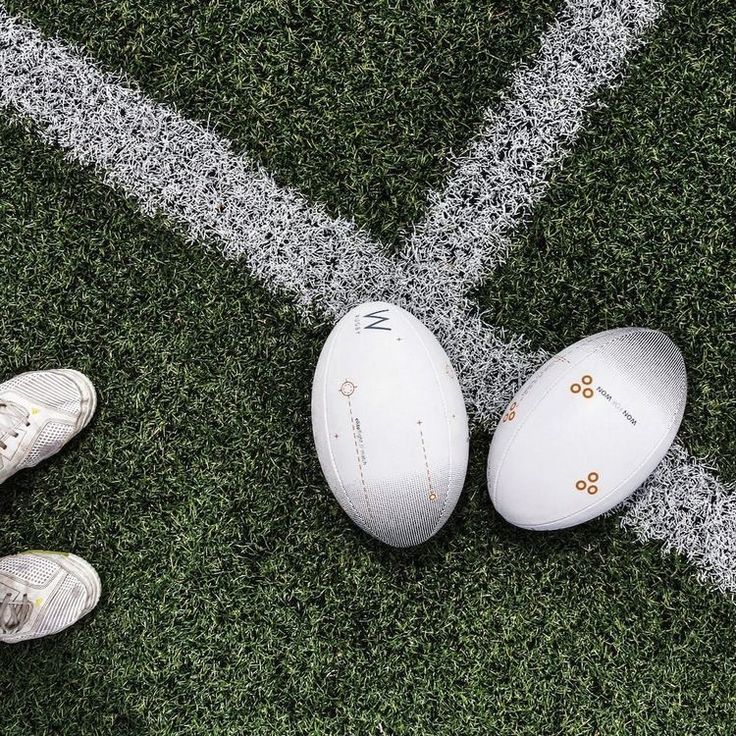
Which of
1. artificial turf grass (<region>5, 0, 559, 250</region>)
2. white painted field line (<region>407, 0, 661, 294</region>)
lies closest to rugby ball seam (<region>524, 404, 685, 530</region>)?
white painted field line (<region>407, 0, 661, 294</region>)

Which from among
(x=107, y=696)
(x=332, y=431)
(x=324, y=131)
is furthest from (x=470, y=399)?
(x=107, y=696)

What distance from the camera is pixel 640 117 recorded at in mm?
1782

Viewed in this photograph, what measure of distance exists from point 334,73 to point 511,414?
1.05 m

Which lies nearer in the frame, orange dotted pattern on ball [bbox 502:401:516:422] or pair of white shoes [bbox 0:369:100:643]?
orange dotted pattern on ball [bbox 502:401:516:422]

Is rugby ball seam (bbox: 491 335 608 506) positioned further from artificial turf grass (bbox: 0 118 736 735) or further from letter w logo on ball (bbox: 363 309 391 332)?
letter w logo on ball (bbox: 363 309 391 332)

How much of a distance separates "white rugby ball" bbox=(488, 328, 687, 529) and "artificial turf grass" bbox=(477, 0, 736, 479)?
0.61 feet

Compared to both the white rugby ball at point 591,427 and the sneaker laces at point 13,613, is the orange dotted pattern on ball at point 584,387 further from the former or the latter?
the sneaker laces at point 13,613

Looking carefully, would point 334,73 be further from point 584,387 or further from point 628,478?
point 628,478

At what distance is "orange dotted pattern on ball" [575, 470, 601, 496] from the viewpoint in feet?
5.18

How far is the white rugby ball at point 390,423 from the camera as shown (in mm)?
1565

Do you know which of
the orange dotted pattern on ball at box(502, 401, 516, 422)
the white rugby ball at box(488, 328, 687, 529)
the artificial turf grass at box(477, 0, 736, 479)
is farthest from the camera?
the artificial turf grass at box(477, 0, 736, 479)

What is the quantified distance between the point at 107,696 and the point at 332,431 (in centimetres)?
105

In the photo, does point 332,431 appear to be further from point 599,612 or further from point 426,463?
point 599,612

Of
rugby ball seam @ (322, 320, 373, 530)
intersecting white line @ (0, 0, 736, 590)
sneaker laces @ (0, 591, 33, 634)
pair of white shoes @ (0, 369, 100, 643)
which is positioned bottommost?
sneaker laces @ (0, 591, 33, 634)
